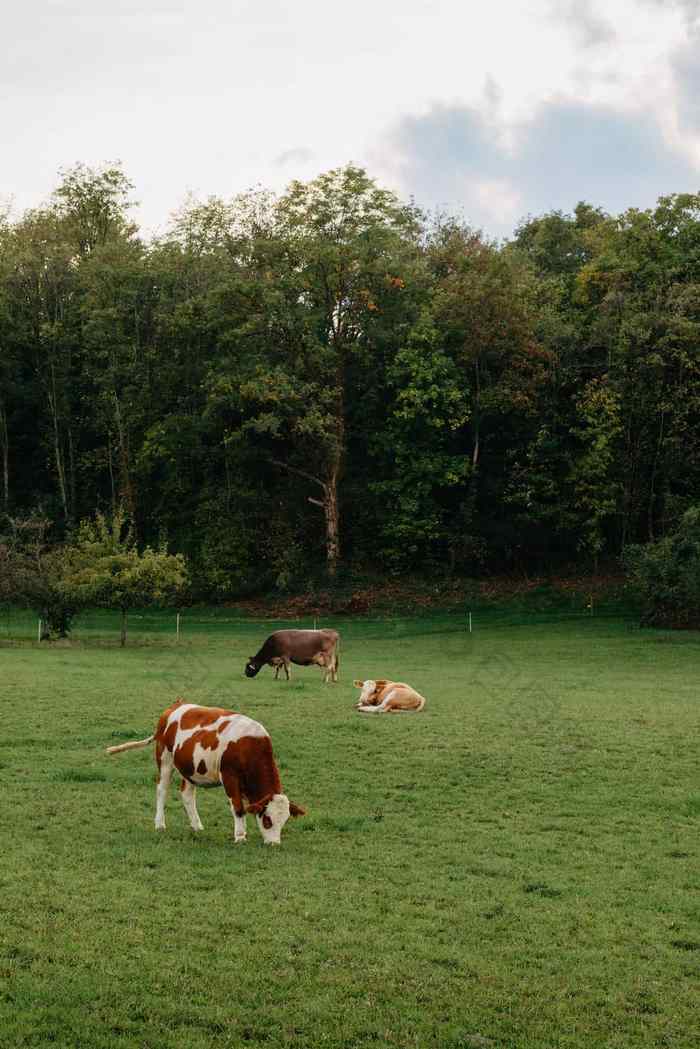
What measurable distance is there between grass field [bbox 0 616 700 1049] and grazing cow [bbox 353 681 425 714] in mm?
355

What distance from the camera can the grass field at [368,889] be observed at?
738 cm

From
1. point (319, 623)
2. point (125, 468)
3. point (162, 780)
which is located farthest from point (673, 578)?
point (162, 780)

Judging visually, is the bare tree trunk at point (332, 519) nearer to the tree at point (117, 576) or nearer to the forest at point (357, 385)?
the forest at point (357, 385)

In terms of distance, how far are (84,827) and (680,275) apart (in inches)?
1874

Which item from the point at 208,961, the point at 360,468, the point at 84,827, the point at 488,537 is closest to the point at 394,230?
the point at 360,468

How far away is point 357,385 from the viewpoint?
56219mm

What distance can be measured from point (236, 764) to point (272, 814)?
2.25 ft

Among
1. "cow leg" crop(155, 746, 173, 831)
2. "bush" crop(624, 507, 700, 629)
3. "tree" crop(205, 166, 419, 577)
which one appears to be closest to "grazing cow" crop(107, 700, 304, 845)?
"cow leg" crop(155, 746, 173, 831)

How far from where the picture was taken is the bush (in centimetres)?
4025

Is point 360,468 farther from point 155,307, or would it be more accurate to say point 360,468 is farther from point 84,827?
point 84,827

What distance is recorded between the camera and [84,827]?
12016 millimetres

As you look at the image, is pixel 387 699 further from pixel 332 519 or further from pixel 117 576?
pixel 332 519

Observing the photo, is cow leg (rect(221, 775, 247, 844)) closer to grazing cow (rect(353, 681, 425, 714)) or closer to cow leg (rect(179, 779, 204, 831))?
cow leg (rect(179, 779, 204, 831))

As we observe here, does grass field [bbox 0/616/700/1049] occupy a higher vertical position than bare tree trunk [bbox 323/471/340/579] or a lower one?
lower
